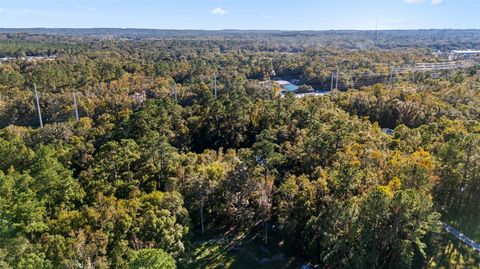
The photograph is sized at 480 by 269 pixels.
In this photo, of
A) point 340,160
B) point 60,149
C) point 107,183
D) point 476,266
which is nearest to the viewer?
point 476,266

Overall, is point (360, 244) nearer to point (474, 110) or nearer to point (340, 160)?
point (340, 160)

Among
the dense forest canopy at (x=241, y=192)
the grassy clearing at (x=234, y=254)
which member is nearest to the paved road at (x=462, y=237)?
the dense forest canopy at (x=241, y=192)

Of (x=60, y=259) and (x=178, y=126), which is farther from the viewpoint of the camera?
(x=178, y=126)

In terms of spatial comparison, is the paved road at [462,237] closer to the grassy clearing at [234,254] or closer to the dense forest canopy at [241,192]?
the dense forest canopy at [241,192]

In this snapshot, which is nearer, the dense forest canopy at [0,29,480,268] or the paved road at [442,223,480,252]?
the dense forest canopy at [0,29,480,268]

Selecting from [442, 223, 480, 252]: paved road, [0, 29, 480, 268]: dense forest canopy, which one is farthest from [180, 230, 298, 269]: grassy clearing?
[442, 223, 480, 252]: paved road

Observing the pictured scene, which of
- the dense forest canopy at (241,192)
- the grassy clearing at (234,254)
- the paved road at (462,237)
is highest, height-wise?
the dense forest canopy at (241,192)

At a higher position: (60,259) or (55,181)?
(55,181)

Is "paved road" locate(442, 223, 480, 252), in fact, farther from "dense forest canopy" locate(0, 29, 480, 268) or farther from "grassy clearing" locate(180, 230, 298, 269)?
"grassy clearing" locate(180, 230, 298, 269)

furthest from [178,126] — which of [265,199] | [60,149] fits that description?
[265,199]
